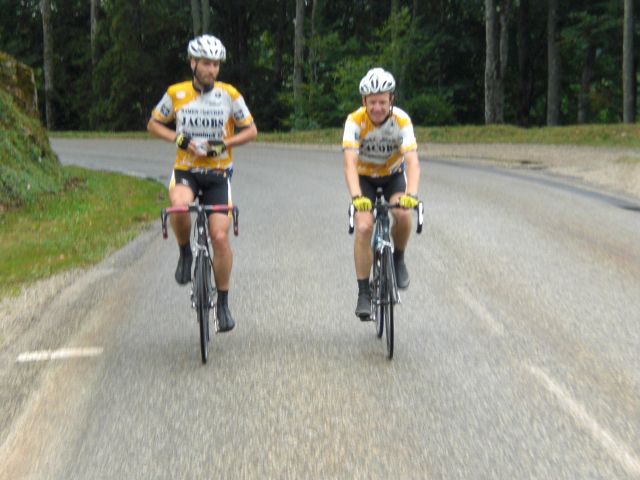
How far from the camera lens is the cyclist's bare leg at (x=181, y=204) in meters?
6.75

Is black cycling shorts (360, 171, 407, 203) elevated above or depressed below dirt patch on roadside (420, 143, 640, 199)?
above

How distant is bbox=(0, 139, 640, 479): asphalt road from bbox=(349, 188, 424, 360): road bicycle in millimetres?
278

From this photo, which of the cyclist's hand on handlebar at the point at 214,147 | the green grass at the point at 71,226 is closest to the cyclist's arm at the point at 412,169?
the cyclist's hand on handlebar at the point at 214,147

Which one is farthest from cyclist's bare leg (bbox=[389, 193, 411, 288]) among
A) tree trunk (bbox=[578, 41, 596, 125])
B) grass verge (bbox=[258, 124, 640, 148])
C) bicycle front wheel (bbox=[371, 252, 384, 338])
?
tree trunk (bbox=[578, 41, 596, 125])

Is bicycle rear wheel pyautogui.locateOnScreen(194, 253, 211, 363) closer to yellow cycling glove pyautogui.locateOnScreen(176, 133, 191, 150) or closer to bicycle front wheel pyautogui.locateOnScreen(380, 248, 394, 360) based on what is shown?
yellow cycling glove pyautogui.locateOnScreen(176, 133, 191, 150)

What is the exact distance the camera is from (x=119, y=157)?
28.1 metres

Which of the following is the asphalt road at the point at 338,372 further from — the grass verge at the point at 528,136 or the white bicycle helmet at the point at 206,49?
the grass verge at the point at 528,136

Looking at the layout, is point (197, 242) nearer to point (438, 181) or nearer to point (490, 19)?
point (438, 181)

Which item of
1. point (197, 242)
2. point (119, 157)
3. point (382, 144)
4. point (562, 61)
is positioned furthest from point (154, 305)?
point (562, 61)

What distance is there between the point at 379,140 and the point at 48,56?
4748 cm

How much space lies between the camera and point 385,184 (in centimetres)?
734

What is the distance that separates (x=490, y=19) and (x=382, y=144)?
30.8 meters

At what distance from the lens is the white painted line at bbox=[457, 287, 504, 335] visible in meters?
7.41

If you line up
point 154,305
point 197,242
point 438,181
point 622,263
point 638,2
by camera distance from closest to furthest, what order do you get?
point 197,242 < point 154,305 < point 622,263 < point 438,181 < point 638,2
